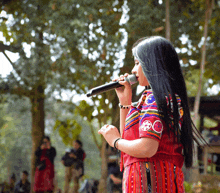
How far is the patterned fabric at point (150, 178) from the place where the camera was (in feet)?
4.52

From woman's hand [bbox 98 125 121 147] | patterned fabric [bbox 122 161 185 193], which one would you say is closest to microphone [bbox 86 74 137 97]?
woman's hand [bbox 98 125 121 147]

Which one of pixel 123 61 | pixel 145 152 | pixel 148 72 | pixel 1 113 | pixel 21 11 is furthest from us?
pixel 1 113

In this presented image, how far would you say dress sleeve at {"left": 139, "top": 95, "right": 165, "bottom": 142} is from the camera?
51.6 inches

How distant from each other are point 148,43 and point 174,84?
26 centimetres

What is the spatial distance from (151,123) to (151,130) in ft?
0.11

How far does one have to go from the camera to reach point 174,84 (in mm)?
1460

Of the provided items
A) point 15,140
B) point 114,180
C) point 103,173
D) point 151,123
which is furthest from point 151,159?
point 15,140

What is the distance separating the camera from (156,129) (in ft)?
4.32

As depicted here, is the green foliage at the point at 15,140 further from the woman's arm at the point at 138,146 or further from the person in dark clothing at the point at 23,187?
the woman's arm at the point at 138,146

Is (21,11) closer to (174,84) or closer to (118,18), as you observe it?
(118,18)

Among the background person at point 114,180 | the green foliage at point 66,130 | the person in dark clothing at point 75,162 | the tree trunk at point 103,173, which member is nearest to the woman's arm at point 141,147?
the background person at point 114,180

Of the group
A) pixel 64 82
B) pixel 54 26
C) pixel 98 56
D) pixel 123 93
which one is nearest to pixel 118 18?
pixel 98 56

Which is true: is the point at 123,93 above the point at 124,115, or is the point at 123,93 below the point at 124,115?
above

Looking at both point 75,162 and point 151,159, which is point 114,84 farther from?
point 75,162
